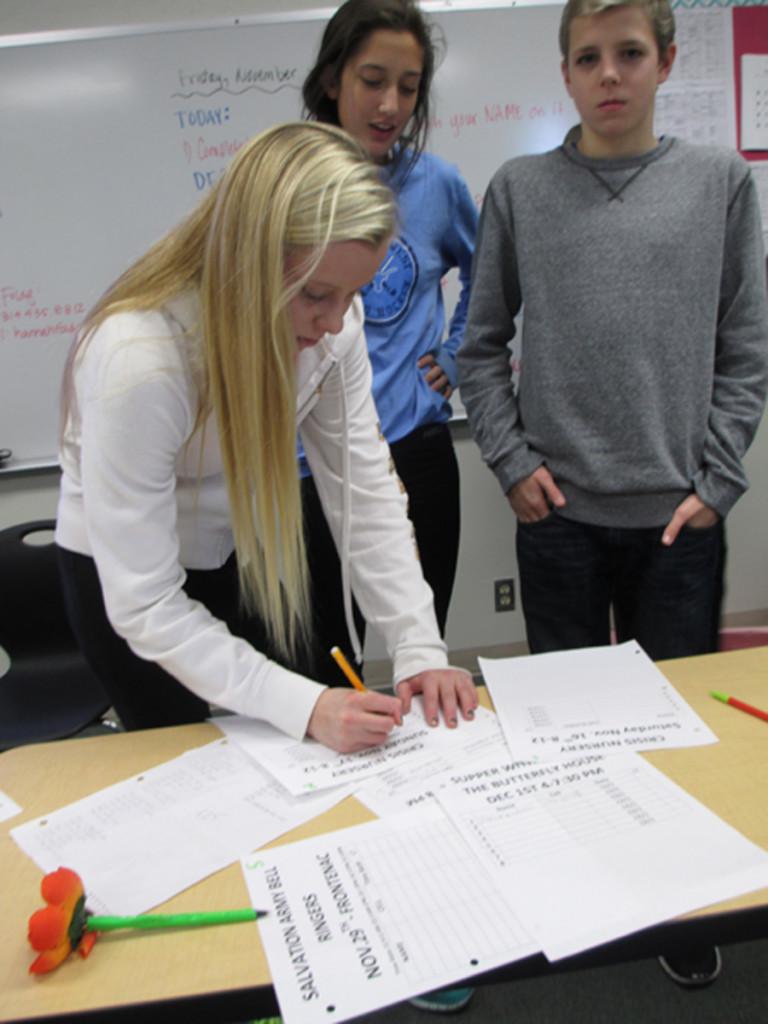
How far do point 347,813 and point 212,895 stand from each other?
166 mm

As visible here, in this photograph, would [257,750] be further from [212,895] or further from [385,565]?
[385,565]

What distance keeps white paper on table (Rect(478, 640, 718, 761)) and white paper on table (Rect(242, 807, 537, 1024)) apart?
0.20 m

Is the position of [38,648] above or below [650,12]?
below

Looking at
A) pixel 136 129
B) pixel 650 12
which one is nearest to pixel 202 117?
pixel 136 129

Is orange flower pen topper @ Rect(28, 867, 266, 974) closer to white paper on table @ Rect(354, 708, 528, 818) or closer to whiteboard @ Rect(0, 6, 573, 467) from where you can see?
white paper on table @ Rect(354, 708, 528, 818)

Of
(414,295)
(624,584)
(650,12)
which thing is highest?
(650,12)

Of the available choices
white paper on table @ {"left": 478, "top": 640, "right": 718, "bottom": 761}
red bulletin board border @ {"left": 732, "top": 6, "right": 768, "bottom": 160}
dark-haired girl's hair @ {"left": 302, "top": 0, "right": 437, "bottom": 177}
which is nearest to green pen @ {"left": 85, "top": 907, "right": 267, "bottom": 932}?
white paper on table @ {"left": 478, "top": 640, "right": 718, "bottom": 761}

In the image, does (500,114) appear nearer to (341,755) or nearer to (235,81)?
(235,81)

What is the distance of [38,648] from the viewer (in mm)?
1798

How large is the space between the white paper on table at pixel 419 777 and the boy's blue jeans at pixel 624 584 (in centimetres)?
48

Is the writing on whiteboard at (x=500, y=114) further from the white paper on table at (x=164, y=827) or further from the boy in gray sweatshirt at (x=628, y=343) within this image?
the white paper on table at (x=164, y=827)

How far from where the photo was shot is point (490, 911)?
65 centimetres

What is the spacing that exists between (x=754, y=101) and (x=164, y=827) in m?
2.60

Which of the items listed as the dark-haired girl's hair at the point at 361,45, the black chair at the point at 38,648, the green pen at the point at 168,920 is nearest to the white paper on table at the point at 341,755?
the green pen at the point at 168,920
